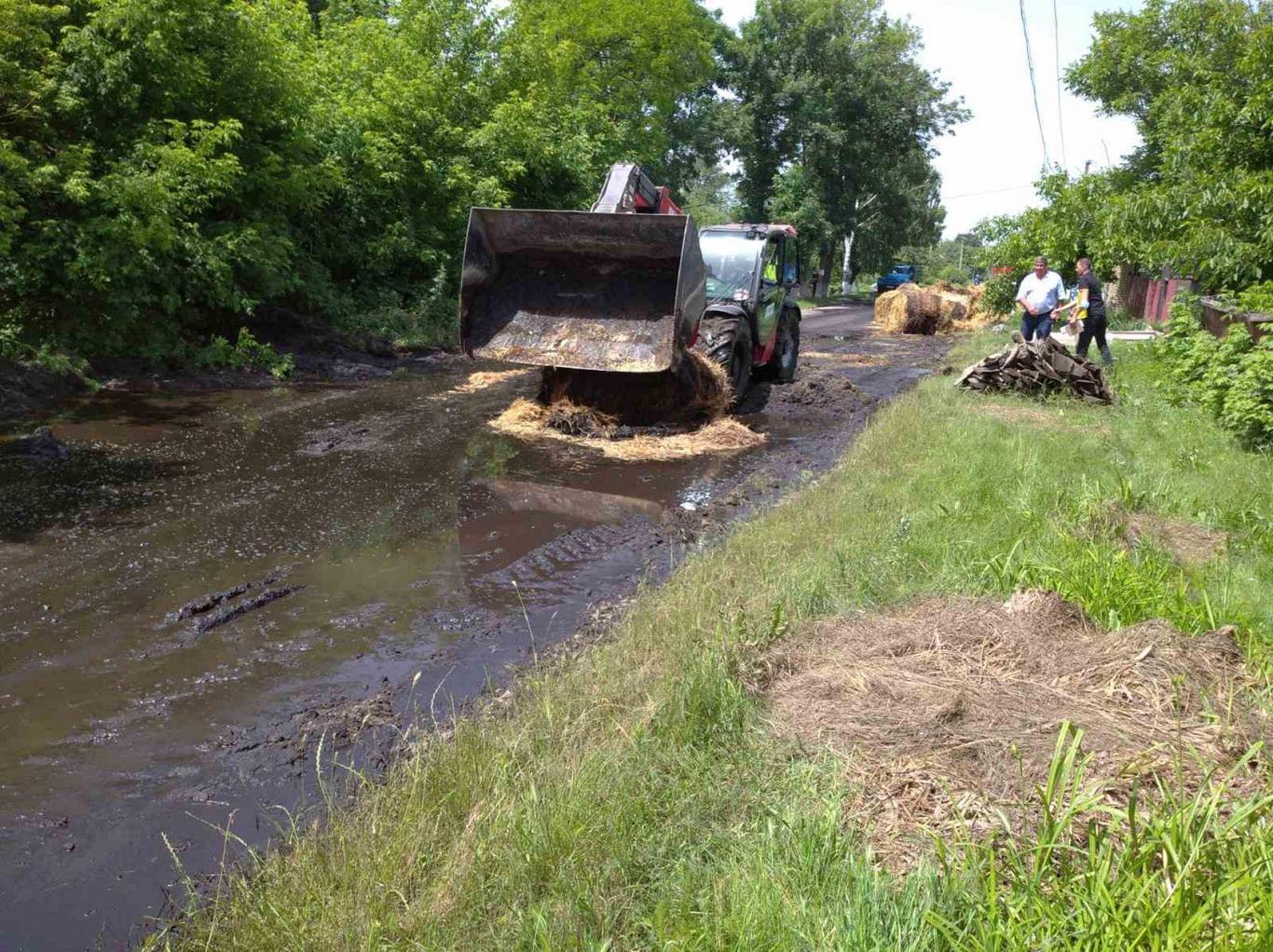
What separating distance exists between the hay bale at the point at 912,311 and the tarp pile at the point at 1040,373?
1542cm

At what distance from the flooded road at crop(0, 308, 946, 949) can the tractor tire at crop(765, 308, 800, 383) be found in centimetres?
332

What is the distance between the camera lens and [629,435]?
10117mm

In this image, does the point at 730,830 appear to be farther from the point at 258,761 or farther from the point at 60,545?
the point at 60,545

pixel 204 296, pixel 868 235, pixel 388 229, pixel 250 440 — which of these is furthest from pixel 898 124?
pixel 250 440

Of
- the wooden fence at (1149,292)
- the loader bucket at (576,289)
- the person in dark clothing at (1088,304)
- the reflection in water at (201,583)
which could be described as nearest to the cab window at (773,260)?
the loader bucket at (576,289)

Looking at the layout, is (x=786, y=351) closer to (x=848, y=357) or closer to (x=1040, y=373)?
(x=1040, y=373)

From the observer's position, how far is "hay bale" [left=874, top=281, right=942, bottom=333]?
89.4 feet

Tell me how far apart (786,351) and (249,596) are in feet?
34.1

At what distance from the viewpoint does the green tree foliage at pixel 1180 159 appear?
12.6m

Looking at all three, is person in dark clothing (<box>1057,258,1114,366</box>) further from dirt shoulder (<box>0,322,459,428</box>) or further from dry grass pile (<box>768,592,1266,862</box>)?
dry grass pile (<box>768,592,1266,862</box>)

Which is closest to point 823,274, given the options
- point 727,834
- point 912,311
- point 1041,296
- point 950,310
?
point 950,310

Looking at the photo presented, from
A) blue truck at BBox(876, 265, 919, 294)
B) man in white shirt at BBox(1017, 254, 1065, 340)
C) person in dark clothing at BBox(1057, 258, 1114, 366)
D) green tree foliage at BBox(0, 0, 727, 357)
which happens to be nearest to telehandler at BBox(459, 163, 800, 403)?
green tree foliage at BBox(0, 0, 727, 357)

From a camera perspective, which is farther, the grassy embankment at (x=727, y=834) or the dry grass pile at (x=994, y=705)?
the dry grass pile at (x=994, y=705)

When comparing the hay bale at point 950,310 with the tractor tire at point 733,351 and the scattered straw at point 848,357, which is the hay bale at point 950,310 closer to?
the scattered straw at point 848,357
